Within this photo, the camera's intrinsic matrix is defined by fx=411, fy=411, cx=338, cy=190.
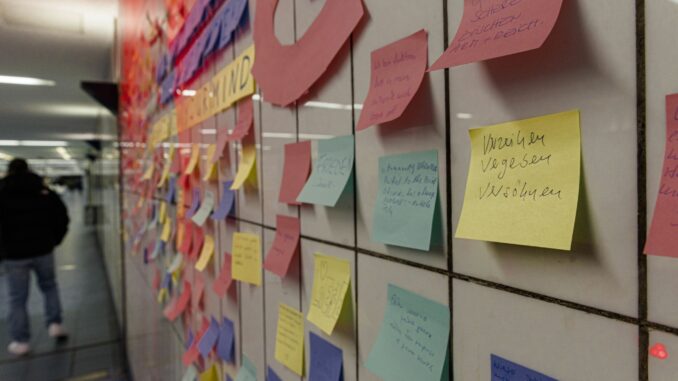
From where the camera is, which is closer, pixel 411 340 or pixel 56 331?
pixel 411 340

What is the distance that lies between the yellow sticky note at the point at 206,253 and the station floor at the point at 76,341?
6.44 ft

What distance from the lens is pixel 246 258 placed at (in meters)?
0.69

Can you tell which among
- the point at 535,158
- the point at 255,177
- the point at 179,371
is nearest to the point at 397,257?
the point at 535,158

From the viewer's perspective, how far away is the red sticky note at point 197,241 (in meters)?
0.98

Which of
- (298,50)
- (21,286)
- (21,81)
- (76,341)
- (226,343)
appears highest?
(21,81)

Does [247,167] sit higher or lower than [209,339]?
higher

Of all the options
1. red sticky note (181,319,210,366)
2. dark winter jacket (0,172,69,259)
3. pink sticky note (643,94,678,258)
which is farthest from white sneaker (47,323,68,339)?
pink sticky note (643,94,678,258)

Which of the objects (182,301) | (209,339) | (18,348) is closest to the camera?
(209,339)

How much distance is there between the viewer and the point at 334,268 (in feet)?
1.48

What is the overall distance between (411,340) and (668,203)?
0.22 m

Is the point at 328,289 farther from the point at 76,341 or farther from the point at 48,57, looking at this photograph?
the point at 76,341

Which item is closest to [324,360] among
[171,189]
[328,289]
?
[328,289]

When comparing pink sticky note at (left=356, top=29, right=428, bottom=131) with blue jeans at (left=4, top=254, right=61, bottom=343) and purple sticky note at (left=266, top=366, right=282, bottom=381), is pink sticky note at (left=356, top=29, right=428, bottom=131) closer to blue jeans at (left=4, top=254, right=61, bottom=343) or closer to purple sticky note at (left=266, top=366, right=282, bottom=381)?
purple sticky note at (left=266, top=366, right=282, bottom=381)

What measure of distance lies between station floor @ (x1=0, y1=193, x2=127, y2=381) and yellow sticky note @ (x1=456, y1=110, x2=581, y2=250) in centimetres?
273
